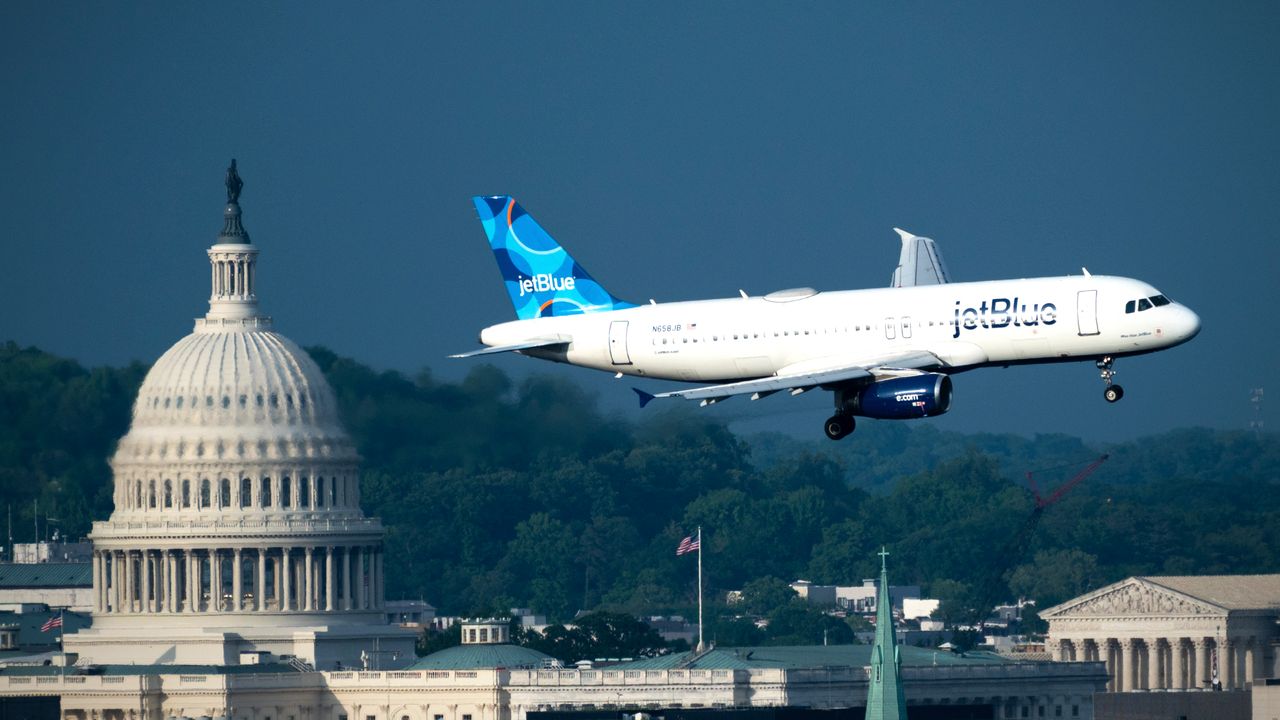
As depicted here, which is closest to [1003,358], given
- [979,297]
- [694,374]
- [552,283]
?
[979,297]

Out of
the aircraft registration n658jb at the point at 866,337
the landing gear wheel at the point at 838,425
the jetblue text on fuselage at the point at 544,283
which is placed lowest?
the landing gear wheel at the point at 838,425

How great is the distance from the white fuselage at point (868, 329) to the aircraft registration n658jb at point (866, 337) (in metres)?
0.03

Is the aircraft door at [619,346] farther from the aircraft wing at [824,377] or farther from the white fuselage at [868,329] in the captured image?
the aircraft wing at [824,377]

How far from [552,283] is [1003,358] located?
66.4 ft

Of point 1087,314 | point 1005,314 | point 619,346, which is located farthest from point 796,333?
point 1087,314

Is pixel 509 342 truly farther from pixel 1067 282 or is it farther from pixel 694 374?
pixel 1067 282

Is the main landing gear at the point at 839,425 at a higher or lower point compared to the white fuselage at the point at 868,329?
lower

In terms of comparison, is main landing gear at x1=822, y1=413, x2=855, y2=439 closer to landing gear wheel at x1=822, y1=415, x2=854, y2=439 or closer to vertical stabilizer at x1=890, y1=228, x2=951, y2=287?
landing gear wheel at x1=822, y1=415, x2=854, y2=439

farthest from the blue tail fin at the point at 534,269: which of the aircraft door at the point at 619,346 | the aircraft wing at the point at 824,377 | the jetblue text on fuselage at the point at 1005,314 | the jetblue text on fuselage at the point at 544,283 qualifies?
the jetblue text on fuselage at the point at 1005,314

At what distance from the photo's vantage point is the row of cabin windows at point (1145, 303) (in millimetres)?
124688

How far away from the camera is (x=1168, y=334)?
124625mm

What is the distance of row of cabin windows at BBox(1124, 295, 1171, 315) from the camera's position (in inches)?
4909

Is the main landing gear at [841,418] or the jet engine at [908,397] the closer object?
the jet engine at [908,397]

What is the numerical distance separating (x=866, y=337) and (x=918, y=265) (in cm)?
1667
